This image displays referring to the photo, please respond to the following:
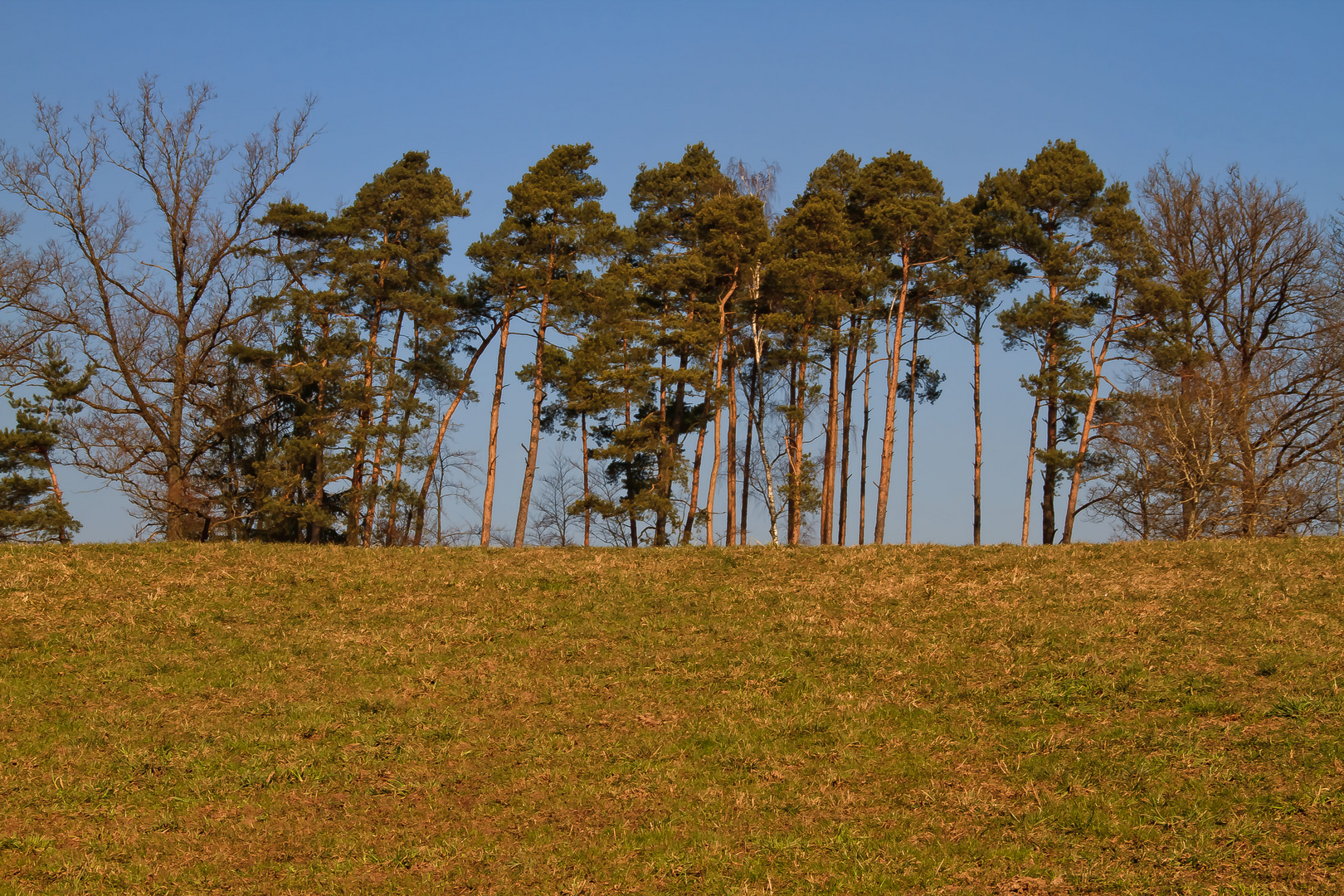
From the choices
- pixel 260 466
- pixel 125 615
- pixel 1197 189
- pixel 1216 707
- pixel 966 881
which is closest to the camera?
pixel 966 881

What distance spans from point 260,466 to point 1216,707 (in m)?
27.7

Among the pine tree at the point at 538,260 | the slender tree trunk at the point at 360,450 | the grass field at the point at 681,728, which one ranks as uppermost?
the pine tree at the point at 538,260

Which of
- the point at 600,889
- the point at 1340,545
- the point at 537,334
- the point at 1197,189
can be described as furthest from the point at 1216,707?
the point at 1197,189

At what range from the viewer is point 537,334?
33125 millimetres

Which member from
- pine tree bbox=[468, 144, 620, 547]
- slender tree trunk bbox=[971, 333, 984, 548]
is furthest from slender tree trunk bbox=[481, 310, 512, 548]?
slender tree trunk bbox=[971, 333, 984, 548]

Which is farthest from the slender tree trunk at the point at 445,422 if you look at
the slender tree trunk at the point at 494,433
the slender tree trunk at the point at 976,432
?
the slender tree trunk at the point at 976,432

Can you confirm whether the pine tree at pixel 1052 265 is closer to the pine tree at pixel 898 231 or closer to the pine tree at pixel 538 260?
the pine tree at pixel 898 231

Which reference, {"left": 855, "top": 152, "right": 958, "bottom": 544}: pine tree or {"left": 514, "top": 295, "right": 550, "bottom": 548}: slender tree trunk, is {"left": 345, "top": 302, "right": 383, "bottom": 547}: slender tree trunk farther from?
{"left": 855, "top": 152, "right": 958, "bottom": 544}: pine tree

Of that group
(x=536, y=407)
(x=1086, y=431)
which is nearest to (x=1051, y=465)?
(x=1086, y=431)

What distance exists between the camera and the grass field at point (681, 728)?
868 cm

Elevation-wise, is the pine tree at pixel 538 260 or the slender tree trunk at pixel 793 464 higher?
the pine tree at pixel 538 260

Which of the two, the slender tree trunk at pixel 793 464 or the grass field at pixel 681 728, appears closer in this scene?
the grass field at pixel 681 728

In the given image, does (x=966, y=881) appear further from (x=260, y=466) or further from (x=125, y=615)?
(x=260, y=466)

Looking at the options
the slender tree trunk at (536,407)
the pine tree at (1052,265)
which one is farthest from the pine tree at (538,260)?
the pine tree at (1052,265)
